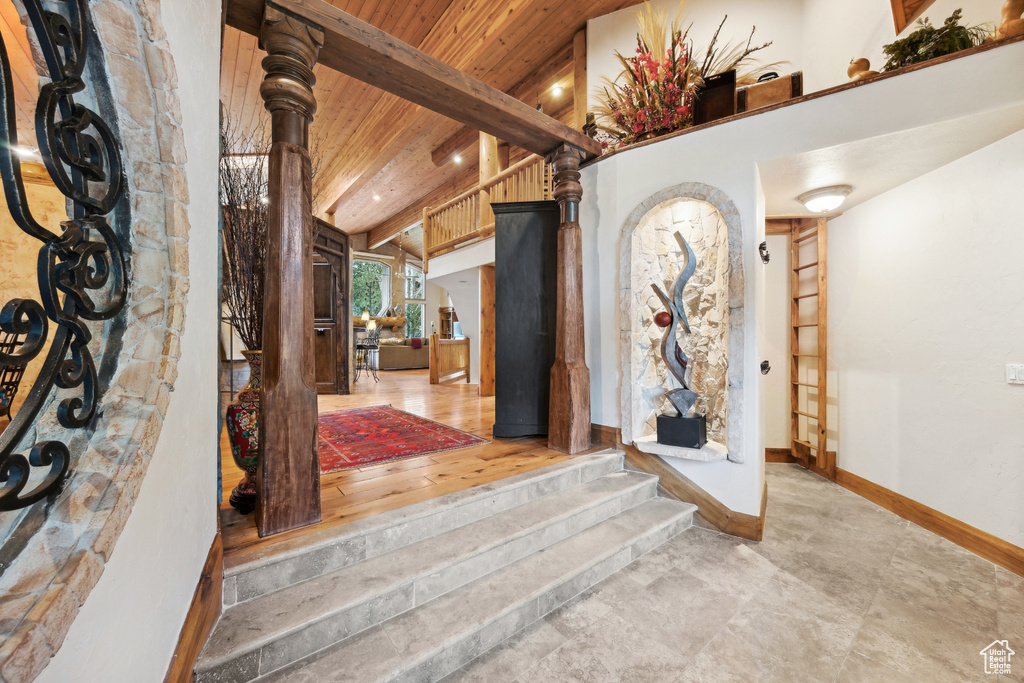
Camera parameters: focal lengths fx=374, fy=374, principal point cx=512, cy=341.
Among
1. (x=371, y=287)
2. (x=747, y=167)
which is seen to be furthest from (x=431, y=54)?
(x=371, y=287)

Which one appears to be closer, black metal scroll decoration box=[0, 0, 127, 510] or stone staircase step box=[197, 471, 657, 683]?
black metal scroll decoration box=[0, 0, 127, 510]

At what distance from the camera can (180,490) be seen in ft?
3.06

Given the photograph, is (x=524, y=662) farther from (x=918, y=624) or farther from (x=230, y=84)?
(x=230, y=84)

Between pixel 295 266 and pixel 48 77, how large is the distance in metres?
0.96

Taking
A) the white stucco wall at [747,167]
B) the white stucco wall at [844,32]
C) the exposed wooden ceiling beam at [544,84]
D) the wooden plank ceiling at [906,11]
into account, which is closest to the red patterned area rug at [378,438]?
the white stucco wall at [747,167]

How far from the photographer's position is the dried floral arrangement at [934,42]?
188 cm

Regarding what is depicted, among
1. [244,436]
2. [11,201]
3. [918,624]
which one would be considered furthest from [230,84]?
[918,624]

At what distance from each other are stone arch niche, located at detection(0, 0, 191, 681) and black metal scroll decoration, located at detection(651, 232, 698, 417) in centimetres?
243

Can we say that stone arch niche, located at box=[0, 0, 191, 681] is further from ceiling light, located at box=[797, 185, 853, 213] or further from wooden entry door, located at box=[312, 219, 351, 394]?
wooden entry door, located at box=[312, 219, 351, 394]

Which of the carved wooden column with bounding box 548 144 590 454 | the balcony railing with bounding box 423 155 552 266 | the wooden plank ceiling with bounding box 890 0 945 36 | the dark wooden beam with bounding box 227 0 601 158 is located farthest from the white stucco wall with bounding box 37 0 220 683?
the wooden plank ceiling with bounding box 890 0 945 36

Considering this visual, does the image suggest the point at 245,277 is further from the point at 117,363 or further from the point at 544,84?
the point at 544,84

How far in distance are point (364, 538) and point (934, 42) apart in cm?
367

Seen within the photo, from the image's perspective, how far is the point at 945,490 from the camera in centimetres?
236

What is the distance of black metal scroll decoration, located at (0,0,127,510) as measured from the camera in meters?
0.46
